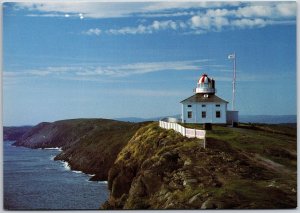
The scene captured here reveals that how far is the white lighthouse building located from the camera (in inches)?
682

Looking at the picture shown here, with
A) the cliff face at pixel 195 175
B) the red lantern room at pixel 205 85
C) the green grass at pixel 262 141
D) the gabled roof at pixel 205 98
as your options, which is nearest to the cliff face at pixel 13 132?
the cliff face at pixel 195 175

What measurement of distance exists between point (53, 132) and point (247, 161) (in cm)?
542

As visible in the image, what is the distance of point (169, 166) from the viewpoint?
1648 centimetres

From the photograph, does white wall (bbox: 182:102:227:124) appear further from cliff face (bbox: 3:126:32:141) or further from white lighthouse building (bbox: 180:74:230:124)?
cliff face (bbox: 3:126:32:141)

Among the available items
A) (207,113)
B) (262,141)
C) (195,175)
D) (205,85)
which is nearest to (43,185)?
(195,175)

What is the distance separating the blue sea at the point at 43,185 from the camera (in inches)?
646

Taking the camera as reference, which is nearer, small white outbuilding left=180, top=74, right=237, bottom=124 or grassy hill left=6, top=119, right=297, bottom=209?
grassy hill left=6, top=119, right=297, bottom=209

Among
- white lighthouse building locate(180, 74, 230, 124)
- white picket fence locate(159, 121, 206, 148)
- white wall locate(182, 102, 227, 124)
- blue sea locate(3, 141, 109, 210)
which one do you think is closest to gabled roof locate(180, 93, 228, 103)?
white lighthouse building locate(180, 74, 230, 124)

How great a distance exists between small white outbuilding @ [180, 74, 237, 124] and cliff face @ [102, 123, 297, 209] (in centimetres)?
45

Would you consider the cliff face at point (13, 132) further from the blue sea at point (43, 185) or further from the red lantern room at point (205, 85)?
the red lantern room at point (205, 85)

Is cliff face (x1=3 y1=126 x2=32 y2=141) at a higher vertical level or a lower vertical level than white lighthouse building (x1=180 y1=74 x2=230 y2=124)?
lower

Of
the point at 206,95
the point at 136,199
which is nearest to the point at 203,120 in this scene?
the point at 206,95

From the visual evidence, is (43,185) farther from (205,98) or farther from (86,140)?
(205,98)

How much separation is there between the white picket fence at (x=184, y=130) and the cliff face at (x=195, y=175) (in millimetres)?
156
